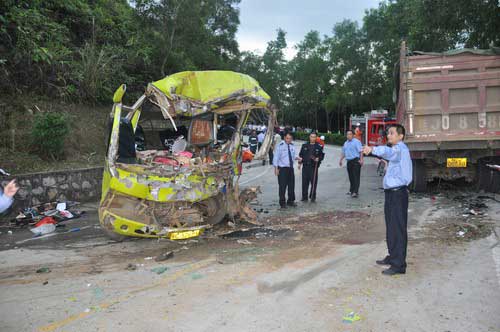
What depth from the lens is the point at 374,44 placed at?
43.6 m

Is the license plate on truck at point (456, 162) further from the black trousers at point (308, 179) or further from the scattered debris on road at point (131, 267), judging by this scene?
the scattered debris on road at point (131, 267)

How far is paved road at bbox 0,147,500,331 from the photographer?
3.83m

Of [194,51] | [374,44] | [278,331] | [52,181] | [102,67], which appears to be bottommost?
[278,331]

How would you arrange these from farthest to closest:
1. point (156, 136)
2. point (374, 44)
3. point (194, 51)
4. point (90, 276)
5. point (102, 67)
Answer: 1. point (374, 44)
2. point (194, 51)
3. point (102, 67)
4. point (156, 136)
5. point (90, 276)

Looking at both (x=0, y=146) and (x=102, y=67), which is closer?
(x=0, y=146)

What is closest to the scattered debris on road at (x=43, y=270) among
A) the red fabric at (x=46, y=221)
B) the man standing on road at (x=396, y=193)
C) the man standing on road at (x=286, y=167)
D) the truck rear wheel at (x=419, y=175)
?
the red fabric at (x=46, y=221)

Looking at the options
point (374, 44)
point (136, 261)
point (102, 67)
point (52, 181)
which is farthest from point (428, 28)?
point (374, 44)

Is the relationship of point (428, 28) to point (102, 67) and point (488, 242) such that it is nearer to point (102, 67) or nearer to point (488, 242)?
point (102, 67)

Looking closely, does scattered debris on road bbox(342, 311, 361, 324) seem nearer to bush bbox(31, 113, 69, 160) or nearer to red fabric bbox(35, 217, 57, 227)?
red fabric bbox(35, 217, 57, 227)

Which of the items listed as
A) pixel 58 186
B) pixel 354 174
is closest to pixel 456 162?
pixel 354 174

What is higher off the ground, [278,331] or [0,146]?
[0,146]

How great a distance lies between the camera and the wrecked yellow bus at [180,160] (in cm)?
641

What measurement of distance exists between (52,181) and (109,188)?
4.17m

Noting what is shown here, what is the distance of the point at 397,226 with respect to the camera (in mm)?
5137
